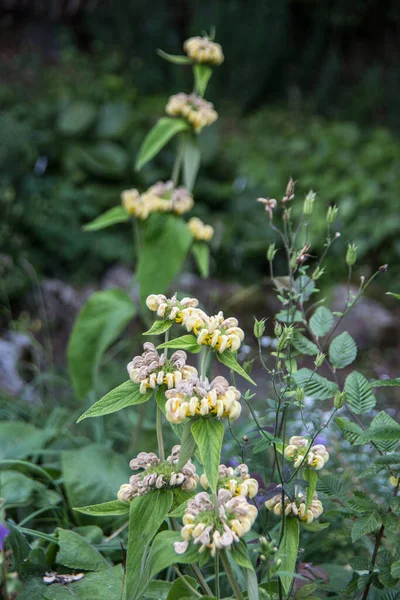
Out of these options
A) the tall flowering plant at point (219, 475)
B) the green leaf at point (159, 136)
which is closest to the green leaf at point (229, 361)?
the tall flowering plant at point (219, 475)

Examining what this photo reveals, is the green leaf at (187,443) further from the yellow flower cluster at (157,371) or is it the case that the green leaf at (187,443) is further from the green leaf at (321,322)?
the green leaf at (321,322)

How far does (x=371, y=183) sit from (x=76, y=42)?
9.17 ft

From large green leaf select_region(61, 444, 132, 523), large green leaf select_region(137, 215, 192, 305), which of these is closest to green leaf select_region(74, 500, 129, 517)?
large green leaf select_region(61, 444, 132, 523)

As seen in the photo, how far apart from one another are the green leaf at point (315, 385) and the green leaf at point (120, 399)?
26cm

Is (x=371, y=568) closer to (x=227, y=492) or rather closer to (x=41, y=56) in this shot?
(x=227, y=492)

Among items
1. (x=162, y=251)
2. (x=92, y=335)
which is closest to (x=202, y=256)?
(x=162, y=251)

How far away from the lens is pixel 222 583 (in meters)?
1.40

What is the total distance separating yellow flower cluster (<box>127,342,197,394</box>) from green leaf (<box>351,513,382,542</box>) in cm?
32

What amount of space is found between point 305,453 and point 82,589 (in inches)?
16.3

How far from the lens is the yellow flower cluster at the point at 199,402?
2.70 ft

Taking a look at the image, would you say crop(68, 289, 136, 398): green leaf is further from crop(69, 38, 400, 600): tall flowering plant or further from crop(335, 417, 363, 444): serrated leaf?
crop(335, 417, 363, 444): serrated leaf

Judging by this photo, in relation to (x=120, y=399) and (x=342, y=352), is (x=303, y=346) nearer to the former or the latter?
(x=342, y=352)

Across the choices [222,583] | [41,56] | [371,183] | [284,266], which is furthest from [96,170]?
[222,583]

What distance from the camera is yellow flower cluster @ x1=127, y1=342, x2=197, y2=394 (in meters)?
0.90
